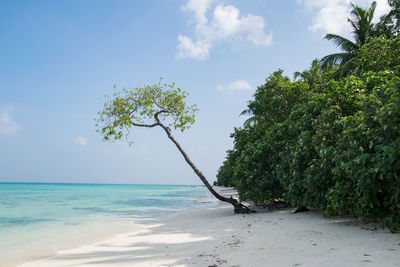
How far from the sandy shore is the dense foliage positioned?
583mm

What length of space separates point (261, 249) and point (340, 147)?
3.21m

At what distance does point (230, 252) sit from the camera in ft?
17.2

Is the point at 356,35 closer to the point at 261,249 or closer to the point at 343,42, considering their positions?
the point at 343,42

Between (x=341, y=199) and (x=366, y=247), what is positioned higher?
(x=341, y=199)

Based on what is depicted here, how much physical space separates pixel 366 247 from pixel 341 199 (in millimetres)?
1648

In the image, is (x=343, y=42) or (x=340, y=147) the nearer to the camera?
(x=340, y=147)

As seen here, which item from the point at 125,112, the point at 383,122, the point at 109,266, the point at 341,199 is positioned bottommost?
the point at 109,266

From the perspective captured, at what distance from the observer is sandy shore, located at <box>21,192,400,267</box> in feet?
13.9

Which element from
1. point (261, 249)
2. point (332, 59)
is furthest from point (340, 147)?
point (332, 59)

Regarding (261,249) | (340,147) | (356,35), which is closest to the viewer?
(261,249)

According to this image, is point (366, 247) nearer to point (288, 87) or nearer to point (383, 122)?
point (383, 122)

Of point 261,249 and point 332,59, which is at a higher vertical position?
point 332,59

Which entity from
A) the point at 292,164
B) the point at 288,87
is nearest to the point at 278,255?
the point at 292,164

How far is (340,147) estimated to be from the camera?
20.9 ft
